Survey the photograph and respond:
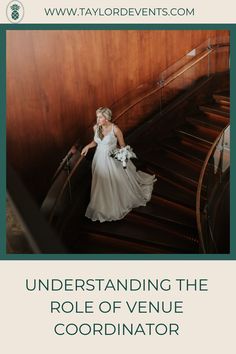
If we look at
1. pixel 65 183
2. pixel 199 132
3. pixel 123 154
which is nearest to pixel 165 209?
pixel 123 154

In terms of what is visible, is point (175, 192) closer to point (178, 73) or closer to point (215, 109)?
point (215, 109)

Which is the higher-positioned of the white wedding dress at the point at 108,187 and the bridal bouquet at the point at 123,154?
the bridal bouquet at the point at 123,154

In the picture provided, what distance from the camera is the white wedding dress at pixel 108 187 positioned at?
4.96 metres

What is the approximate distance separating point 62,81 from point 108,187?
1864 millimetres

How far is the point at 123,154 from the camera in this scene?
489cm

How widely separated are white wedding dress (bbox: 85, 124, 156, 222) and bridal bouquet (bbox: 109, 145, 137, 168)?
56mm

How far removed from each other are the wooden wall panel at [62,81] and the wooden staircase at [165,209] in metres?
1.09

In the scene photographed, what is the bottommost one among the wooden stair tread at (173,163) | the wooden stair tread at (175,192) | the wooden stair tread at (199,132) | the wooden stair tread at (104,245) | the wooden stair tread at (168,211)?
the wooden stair tread at (104,245)

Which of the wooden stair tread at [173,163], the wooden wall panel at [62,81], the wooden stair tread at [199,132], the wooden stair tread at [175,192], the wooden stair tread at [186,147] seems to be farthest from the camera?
the wooden stair tread at [199,132]

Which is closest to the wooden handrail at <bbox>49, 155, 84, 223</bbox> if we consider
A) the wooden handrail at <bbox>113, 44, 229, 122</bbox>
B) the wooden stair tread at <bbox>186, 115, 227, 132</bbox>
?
the wooden handrail at <bbox>113, 44, 229, 122</bbox>

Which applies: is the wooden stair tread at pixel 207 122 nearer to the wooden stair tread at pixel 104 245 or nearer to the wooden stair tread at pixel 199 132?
the wooden stair tread at pixel 199 132

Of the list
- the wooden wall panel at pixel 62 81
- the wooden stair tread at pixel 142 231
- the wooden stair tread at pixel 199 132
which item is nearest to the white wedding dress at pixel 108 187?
the wooden stair tread at pixel 142 231
